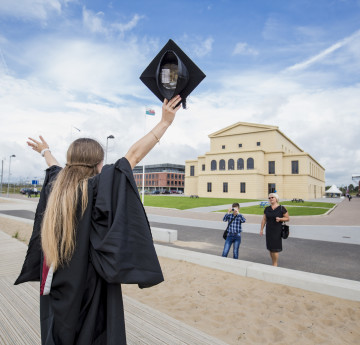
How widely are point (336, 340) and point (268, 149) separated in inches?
2052

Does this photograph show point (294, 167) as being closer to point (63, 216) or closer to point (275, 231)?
point (275, 231)

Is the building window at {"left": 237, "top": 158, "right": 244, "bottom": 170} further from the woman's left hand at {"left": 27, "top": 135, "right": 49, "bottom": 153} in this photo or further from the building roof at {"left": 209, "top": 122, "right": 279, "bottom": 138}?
the woman's left hand at {"left": 27, "top": 135, "right": 49, "bottom": 153}

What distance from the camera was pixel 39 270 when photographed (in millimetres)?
1918

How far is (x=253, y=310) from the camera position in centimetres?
398

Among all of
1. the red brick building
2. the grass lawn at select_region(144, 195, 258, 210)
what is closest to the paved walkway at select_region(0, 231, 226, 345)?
the grass lawn at select_region(144, 195, 258, 210)

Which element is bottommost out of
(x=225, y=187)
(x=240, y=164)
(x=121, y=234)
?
(x=121, y=234)

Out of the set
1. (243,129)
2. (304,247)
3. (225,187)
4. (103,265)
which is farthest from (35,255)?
(243,129)

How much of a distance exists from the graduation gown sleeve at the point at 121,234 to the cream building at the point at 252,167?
4921 cm

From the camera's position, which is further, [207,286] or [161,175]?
[161,175]

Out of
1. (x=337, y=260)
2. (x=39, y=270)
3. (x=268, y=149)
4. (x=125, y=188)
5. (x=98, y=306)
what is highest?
(x=268, y=149)

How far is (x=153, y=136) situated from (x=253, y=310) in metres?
3.55

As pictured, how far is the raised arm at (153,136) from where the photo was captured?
5.45ft

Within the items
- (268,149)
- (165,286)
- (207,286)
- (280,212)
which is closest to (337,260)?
(280,212)

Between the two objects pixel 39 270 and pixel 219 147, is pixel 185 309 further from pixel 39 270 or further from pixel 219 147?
pixel 219 147
